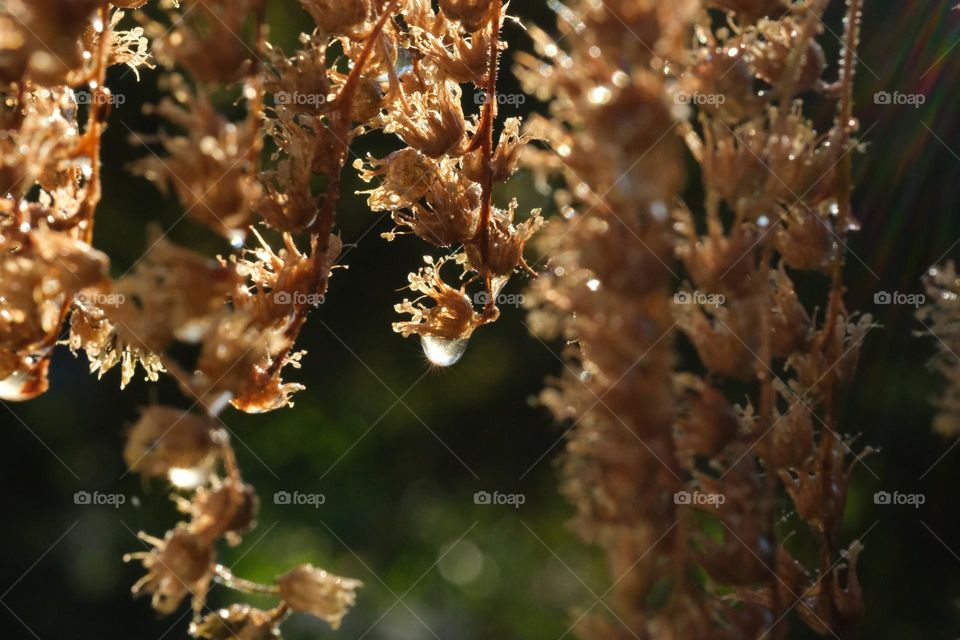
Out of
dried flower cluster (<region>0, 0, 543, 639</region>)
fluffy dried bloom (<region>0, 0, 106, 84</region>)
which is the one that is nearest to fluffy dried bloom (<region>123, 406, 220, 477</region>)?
dried flower cluster (<region>0, 0, 543, 639</region>)

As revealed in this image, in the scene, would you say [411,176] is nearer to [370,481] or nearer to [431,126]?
[431,126]

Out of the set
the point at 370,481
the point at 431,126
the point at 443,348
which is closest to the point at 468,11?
the point at 431,126

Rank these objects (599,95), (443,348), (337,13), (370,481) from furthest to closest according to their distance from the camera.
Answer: (370,481) < (443,348) < (337,13) < (599,95)

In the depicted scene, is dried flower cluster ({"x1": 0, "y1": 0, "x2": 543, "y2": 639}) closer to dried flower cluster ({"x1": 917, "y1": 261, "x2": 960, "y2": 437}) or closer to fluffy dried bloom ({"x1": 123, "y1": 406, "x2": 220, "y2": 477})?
fluffy dried bloom ({"x1": 123, "y1": 406, "x2": 220, "y2": 477})

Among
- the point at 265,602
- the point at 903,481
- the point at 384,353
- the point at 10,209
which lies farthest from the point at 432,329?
the point at 384,353

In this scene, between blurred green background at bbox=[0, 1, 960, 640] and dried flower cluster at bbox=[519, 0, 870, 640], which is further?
blurred green background at bbox=[0, 1, 960, 640]

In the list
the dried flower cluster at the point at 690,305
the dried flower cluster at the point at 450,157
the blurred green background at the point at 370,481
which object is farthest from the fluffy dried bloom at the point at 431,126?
the blurred green background at the point at 370,481
